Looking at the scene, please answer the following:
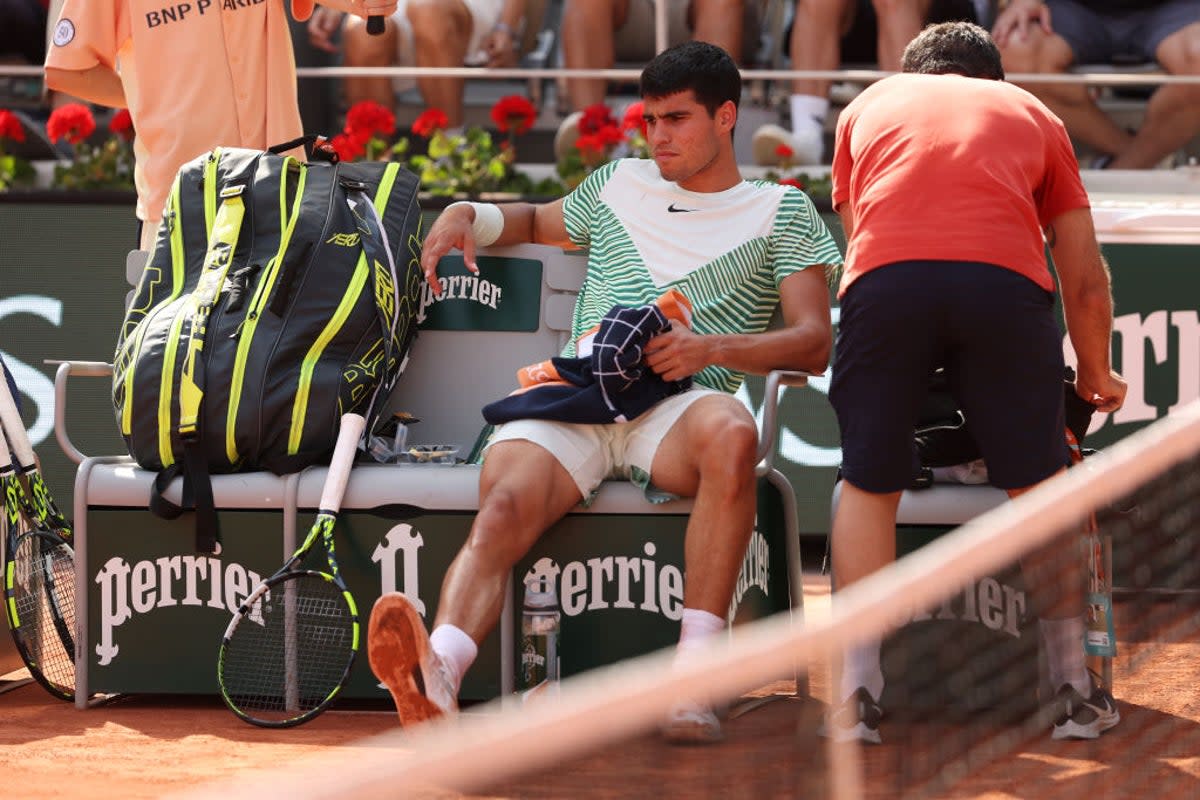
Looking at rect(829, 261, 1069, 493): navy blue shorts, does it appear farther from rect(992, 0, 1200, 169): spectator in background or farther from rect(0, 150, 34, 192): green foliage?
rect(0, 150, 34, 192): green foliage

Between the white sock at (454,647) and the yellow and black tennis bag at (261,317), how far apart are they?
2.60 feet

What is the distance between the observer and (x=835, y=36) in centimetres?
743

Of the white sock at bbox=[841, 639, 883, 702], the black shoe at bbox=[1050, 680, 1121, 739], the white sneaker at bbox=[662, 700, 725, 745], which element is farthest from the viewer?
the black shoe at bbox=[1050, 680, 1121, 739]

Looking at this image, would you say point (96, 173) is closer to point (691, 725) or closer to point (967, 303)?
point (967, 303)

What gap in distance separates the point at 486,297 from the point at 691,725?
3.06 m

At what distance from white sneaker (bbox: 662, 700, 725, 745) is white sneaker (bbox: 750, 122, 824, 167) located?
512 centimetres

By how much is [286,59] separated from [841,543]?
2484 mm

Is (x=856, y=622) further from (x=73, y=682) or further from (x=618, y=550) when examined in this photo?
(x=73, y=682)

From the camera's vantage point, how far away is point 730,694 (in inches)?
63.3

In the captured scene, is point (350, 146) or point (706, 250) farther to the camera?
point (350, 146)

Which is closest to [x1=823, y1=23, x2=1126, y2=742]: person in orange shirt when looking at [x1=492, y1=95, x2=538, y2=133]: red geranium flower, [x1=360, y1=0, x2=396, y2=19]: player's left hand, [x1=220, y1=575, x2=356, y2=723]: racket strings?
[x1=220, y1=575, x2=356, y2=723]: racket strings

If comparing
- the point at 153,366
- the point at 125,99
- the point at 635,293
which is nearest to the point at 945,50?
the point at 635,293

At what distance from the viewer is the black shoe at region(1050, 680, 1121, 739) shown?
3.19 m

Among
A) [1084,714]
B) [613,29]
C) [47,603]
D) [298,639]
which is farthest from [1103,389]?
[613,29]
